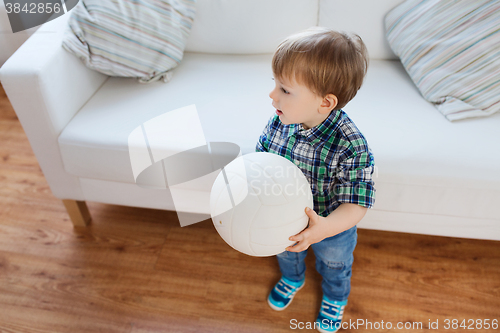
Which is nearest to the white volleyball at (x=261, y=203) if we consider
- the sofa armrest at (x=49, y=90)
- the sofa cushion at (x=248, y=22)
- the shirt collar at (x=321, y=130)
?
the shirt collar at (x=321, y=130)

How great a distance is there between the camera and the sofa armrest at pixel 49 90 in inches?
48.7

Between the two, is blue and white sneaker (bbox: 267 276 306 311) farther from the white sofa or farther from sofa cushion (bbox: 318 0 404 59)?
sofa cushion (bbox: 318 0 404 59)

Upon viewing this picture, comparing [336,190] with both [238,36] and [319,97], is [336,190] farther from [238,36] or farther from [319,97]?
[238,36]

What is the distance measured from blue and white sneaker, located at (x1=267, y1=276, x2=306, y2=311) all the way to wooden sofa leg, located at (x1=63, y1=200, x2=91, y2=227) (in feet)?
2.77

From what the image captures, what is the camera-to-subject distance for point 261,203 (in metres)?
0.85

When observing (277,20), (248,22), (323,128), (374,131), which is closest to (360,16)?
(277,20)

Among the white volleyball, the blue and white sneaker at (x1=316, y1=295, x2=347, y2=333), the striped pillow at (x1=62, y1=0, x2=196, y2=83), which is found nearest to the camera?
the white volleyball

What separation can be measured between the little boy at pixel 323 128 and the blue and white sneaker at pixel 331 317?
11.8 inches

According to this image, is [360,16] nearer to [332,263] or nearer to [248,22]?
[248,22]

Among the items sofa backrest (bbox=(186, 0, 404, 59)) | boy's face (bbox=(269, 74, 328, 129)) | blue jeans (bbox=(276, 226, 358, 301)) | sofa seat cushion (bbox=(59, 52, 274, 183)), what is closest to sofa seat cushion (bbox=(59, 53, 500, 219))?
sofa seat cushion (bbox=(59, 52, 274, 183))

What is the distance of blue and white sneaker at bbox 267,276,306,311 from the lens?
1.35m

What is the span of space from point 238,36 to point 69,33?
2.14ft

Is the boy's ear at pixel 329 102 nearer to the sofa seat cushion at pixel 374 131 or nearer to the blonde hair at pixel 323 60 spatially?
the blonde hair at pixel 323 60

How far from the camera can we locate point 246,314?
53.0 inches
